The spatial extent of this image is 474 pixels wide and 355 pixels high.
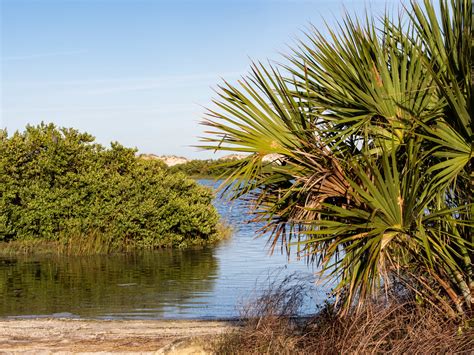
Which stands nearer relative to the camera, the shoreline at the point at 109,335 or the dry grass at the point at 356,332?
the dry grass at the point at 356,332

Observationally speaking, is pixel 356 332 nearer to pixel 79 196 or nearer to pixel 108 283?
pixel 108 283

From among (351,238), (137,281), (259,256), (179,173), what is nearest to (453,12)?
(351,238)

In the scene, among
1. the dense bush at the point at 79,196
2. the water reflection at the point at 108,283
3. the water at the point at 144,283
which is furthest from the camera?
the dense bush at the point at 79,196

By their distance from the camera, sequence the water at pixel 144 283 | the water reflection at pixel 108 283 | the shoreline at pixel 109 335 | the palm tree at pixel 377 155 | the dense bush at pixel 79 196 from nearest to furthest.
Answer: the palm tree at pixel 377 155 < the shoreline at pixel 109 335 < the water at pixel 144 283 < the water reflection at pixel 108 283 < the dense bush at pixel 79 196

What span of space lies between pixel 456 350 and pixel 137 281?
14.0 meters

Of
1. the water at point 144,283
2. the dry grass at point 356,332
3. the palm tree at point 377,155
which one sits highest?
the palm tree at point 377,155

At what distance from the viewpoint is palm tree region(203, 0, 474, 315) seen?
7250 mm

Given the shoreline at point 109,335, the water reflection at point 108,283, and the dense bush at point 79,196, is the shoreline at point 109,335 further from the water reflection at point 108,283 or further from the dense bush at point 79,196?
the dense bush at point 79,196

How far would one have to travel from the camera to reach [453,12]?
25.8ft

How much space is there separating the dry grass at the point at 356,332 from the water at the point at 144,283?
3303 mm

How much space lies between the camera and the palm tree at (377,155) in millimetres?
7250

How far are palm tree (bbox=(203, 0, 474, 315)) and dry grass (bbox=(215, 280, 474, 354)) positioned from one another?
0.76 ft

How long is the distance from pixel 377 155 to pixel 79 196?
1856cm

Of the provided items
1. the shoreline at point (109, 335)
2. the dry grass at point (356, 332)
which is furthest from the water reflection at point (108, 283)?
the dry grass at point (356, 332)
